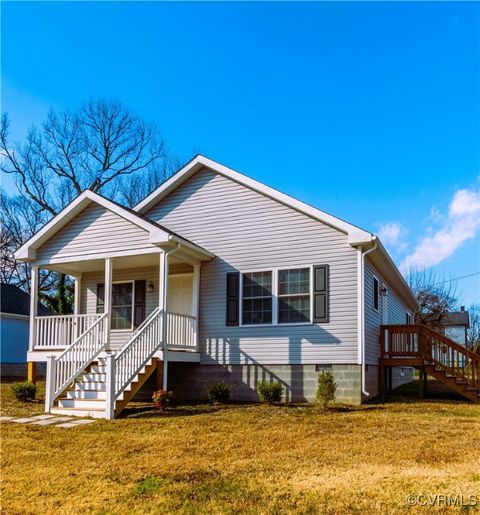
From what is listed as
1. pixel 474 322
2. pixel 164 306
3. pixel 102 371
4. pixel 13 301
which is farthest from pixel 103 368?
pixel 474 322

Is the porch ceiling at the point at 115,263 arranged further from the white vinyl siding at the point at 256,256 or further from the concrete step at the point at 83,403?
the concrete step at the point at 83,403

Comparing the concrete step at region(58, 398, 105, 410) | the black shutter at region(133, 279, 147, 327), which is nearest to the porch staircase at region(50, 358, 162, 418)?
the concrete step at region(58, 398, 105, 410)

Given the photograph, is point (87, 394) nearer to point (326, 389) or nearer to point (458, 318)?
point (326, 389)

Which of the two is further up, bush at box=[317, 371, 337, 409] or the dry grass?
bush at box=[317, 371, 337, 409]

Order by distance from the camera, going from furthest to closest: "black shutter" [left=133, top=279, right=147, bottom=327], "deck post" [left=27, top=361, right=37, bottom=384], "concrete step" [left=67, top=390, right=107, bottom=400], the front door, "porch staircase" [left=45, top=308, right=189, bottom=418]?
"black shutter" [left=133, top=279, right=147, bottom=327] → the front door → "deck post" [left=27, top=361, right=37, bottom=384] → "concrete step" [left=67, top=390, right=107, bottom=400] → "porch staircase" [left=45, top=308, right=189, bottom=418]

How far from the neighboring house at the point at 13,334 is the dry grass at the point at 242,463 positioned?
55.5ft

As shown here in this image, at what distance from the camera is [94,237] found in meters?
13.0

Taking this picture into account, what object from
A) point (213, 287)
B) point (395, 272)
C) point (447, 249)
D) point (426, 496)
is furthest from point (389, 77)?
point (447, 249)

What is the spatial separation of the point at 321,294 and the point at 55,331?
6842mm

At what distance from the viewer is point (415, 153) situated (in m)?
17.7

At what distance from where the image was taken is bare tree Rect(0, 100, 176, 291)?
29594 mm

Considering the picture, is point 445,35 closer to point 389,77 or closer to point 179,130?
point 389,77

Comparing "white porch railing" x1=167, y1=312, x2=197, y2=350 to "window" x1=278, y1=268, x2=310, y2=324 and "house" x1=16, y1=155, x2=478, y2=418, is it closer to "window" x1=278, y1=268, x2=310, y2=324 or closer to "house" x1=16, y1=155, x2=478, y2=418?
"house" x1=16, y1=155, x2=478, y2=418

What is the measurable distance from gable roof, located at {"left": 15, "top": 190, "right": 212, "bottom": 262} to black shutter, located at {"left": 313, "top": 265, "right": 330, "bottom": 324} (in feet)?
9.76
